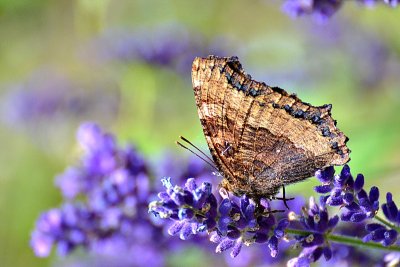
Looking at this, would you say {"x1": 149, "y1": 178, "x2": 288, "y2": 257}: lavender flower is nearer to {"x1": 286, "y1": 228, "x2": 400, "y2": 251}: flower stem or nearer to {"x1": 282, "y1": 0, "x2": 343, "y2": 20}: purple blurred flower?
{"x1": 286, "y1": 228, "x2": 400, "y2": 251}: flower stem

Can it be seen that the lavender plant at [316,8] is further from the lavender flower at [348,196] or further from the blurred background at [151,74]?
the blurred background at [151,74]

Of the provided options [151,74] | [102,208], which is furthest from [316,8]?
[151,74]

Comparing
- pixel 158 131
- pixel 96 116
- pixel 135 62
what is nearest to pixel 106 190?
pixel 135 62

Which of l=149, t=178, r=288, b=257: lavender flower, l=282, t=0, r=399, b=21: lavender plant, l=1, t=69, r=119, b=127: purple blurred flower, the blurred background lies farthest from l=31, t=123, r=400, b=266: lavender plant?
l=1, t=69, r=119, b=127: purple blurred flower

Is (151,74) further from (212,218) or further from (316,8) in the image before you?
(212,218)

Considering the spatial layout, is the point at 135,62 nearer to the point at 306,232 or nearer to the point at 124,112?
the point at 124,112
